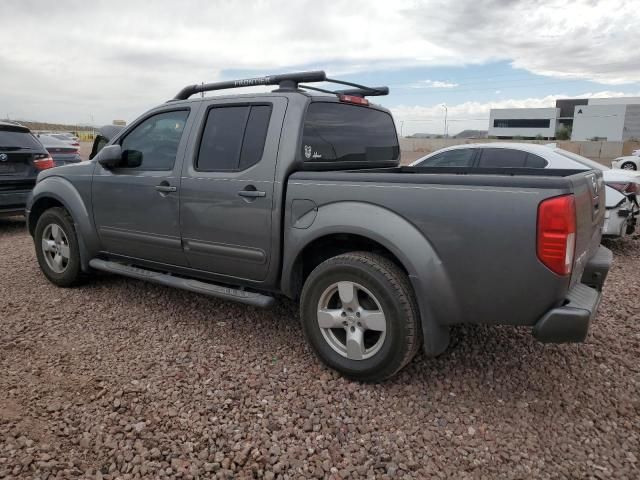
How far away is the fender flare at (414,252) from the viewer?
2.73 meters

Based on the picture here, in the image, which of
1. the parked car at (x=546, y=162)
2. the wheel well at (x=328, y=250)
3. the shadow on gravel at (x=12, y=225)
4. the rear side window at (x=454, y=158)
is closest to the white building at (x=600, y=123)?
the parked car at (x=546, y=162)

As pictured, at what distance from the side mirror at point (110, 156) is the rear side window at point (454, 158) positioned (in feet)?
13.8

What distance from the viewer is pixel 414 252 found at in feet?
9.07

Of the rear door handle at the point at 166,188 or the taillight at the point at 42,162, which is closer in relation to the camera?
the rear door handle at the point at 166,188

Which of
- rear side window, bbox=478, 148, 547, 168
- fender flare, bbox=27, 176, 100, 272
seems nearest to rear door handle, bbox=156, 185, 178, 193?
fender flare, bbox=27, 176, 100, 272

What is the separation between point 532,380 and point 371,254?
1337 millimetres

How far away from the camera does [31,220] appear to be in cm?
514

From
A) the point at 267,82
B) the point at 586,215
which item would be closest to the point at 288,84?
the point at 267,82

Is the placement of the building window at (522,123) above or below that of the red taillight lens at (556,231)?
above

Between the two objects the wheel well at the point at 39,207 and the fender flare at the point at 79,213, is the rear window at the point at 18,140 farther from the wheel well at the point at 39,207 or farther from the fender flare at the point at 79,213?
the fender flare at the point at 79,213

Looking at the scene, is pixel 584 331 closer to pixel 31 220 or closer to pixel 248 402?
pixel 248 402

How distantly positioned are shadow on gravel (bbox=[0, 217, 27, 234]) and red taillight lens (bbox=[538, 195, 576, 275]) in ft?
27.0

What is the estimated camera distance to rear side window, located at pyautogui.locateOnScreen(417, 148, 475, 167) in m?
6.93

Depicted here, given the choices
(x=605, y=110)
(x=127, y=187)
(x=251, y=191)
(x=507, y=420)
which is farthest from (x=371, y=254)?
(x=605, y=110)
